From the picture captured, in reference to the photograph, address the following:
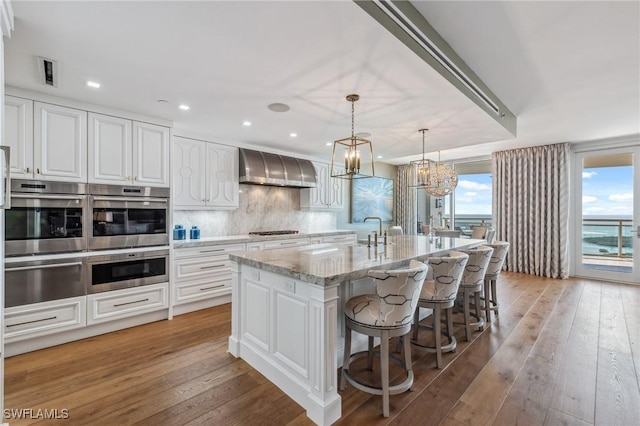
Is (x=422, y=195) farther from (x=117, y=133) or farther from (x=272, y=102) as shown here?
(x=117, y=133)

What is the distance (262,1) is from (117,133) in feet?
8.54

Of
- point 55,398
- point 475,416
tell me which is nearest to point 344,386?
point 475,416

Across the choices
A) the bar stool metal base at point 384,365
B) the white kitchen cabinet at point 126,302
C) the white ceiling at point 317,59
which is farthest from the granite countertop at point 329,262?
the white kitchen cabinet at point 126,302

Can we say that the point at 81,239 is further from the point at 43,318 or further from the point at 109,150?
the point at 109,150

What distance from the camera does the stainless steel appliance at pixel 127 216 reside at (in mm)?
3229

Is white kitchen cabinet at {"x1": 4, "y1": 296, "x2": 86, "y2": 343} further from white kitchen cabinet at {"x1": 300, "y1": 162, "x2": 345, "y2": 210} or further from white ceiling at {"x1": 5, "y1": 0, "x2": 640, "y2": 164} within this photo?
white kitchen cabinet at {"x1": 300, "y1": 162, "x2": 345, "y2": 210}

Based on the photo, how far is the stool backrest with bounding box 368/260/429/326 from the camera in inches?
75.1

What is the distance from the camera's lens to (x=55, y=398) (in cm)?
215

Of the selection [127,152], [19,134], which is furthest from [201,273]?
[19,134]

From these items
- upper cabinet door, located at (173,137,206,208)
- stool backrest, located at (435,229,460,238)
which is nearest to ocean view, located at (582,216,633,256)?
stool backrest, located at (435,229,460,238)

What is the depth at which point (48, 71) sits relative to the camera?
2443mm

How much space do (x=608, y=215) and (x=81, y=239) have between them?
8.27 meters

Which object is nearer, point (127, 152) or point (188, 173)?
point (127, 152)

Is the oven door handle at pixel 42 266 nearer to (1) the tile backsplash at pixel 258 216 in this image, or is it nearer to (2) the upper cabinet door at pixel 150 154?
(2) the upper cabinet door at pixel 150 154
